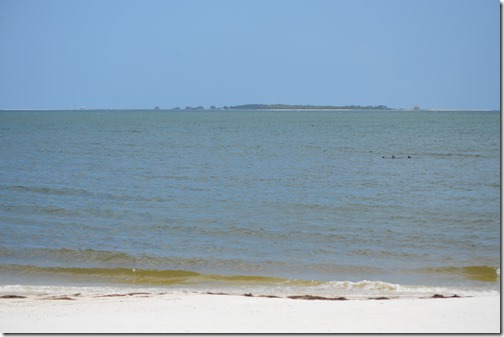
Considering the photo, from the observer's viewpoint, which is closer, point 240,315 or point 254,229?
point 240,315

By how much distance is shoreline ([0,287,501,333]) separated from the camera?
7.64 metres

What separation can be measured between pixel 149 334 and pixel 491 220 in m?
13.4

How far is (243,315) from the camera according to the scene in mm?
8547

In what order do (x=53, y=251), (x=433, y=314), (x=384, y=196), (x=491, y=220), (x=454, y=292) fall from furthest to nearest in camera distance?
(x=384, y=196) → (x=491, y=220) → (x=53, y=251) → (x=454, y=292) → (x=433, y=314)

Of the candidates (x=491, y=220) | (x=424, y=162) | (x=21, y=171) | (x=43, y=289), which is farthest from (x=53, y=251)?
(x=424, y=162)

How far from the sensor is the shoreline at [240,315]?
7.64m

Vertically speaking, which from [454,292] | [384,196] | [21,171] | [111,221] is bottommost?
[454,292]

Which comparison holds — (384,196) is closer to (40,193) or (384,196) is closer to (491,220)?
(491,220)

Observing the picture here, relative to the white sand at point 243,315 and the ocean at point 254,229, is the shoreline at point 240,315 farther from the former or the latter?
the ocean at point 254,229

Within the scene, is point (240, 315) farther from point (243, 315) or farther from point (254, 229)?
point (254, 229)

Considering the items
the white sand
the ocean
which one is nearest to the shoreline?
the white sand

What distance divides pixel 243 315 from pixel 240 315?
45 millimetres

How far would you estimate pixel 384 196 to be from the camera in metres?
22.9

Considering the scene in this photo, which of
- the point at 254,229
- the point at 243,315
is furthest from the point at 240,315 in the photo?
the point at 254,229
